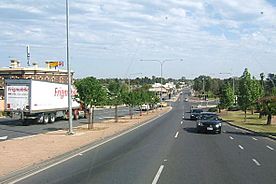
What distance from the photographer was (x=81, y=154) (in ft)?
57.8

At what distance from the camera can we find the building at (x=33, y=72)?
288 ft

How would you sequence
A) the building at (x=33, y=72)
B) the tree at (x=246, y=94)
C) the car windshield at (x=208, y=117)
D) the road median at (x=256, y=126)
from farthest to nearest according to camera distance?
the building at (x=33, y=72)
the tree at (x=246, y=94)
the car windshield at (x=208, y=117)
the road median at (x=256, y=126)

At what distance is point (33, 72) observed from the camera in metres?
91.3

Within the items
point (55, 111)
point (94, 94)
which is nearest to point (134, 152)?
point (94, 94)

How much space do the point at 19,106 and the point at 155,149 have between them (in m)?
20.2

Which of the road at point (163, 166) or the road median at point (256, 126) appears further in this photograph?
the road median at point (256, 126)

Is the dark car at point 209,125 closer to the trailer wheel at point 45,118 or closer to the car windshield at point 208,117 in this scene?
the car windshield at point 208,117

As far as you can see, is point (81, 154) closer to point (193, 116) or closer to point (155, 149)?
point (155, 149)

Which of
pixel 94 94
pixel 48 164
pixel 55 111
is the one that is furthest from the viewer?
pixel 55 111

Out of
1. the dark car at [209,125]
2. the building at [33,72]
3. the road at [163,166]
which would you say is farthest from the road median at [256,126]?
the building at [33,72]

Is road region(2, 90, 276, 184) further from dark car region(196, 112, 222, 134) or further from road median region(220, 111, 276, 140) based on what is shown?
road median region(220, 111, 276, 140)

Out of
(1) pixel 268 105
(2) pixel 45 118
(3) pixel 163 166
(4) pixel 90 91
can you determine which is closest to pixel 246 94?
(1) pixel 268 105

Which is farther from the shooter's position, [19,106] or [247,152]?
[19,106]

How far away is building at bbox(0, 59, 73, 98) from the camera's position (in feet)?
288
